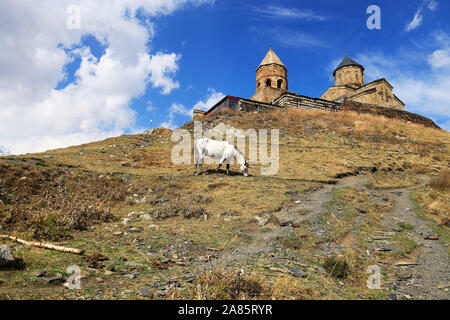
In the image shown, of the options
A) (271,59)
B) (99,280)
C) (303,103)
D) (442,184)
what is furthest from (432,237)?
(271,59)

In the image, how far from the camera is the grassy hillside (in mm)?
4314

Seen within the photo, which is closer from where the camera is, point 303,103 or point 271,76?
point 303,103

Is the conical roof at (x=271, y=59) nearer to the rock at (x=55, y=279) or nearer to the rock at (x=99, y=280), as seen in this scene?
the rock at (x=99, y=280)

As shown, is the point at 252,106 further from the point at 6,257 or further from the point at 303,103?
the point at 6,257

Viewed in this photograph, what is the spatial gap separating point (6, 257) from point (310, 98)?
38577 millimetres

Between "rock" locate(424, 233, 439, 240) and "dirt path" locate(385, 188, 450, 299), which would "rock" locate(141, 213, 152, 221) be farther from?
"rock" locate(424, 233, 439, 240)

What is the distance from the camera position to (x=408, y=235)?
8.00 meters

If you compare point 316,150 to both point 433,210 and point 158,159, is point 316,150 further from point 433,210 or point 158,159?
point 158,159

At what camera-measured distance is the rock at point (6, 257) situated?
4277 mm

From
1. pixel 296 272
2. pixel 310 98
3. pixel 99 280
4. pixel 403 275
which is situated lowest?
pixel 403 275

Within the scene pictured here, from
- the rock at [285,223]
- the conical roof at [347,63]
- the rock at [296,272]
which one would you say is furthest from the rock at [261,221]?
the conical roof at [347,63]

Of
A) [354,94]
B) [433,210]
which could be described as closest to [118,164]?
[433,210]

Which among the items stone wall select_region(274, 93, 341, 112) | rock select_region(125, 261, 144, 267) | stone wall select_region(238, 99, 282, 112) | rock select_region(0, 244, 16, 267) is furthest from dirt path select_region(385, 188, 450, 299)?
stone wall select_region(274, 93, 341, 112)

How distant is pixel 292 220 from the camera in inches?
337
